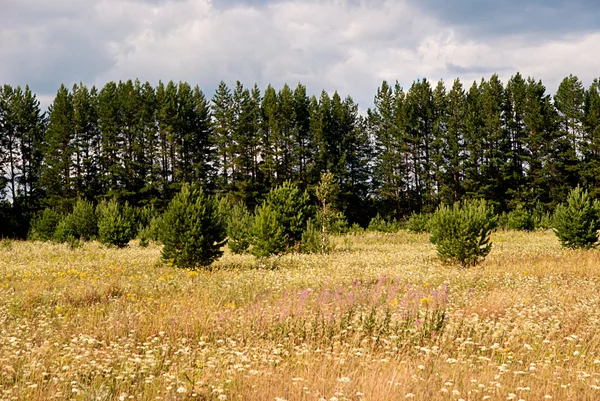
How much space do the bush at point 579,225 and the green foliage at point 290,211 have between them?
11952 millimetres

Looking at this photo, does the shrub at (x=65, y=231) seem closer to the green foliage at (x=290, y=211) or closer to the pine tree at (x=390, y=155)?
the green foliage at (x=290, y=211)

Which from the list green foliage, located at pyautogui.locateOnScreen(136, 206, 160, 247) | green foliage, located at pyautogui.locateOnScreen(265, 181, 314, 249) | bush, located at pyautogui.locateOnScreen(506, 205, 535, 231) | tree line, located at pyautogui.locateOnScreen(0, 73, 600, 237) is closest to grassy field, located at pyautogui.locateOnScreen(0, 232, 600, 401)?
green foliage, located at pyautogui.locateOnScreen(265, 181, 314, 249)

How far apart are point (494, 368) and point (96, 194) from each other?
47529mm

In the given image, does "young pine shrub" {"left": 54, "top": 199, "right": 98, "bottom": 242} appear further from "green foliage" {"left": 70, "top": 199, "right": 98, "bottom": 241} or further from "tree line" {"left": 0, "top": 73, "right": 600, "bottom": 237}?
"tree line" {"left": 0, "top": 73, "right": 600, "bottom": 237}

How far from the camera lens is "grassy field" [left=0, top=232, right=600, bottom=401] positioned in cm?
408

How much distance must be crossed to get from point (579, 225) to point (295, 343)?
18.2 m

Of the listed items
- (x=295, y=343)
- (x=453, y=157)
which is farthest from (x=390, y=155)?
(x=295, y=343)

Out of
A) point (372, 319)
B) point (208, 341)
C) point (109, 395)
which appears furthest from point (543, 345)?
point (109, 395)

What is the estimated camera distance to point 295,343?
591 cm

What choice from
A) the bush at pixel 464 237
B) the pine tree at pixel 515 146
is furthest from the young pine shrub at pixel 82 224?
the pine tree at pixel 515 146

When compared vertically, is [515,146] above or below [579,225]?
above

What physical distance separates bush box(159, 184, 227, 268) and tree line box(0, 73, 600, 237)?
28.9m

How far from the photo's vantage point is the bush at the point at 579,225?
62.4 ft

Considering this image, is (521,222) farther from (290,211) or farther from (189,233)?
(189,233)
